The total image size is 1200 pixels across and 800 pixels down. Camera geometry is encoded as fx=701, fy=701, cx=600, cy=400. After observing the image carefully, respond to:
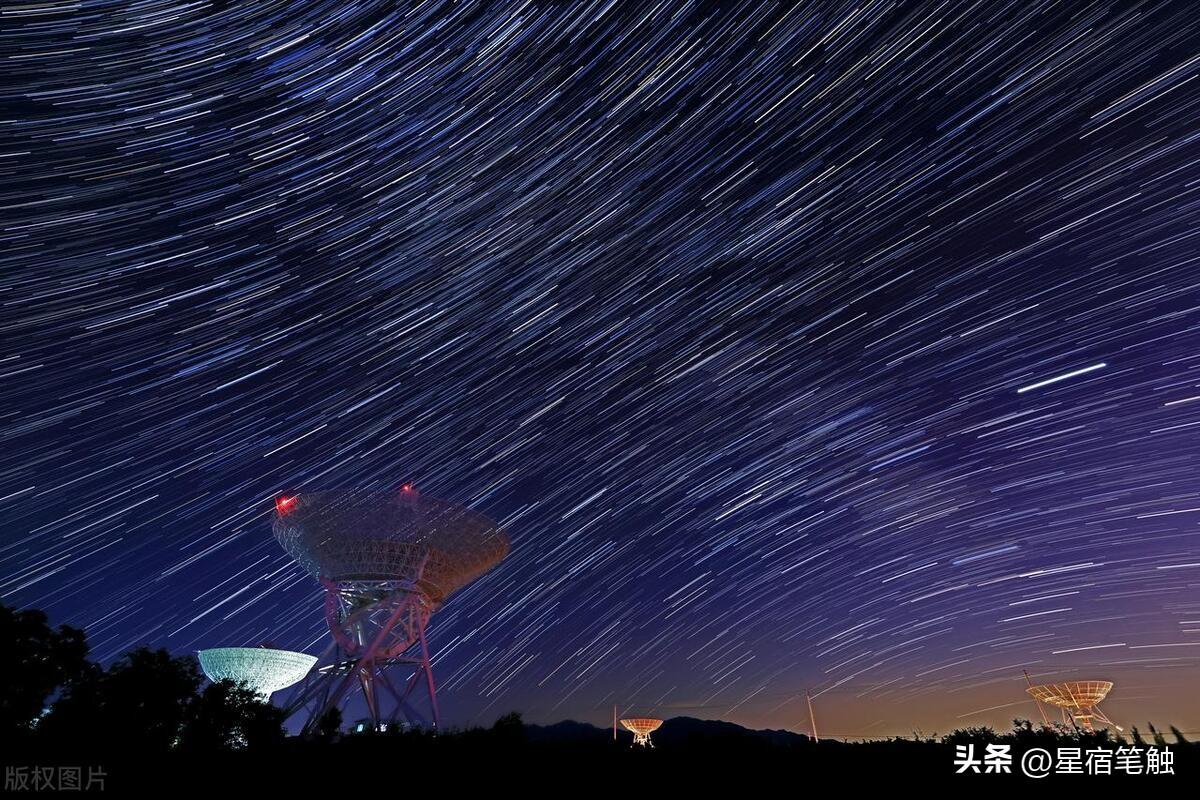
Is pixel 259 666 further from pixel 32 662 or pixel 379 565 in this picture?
pixel 32 662

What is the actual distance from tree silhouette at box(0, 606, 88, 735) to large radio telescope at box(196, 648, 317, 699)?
16.9m

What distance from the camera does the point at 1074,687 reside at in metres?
39.1

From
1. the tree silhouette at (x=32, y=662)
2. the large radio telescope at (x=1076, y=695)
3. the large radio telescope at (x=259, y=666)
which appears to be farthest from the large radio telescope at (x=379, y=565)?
the large radio telescope at (x=1076, y=695)

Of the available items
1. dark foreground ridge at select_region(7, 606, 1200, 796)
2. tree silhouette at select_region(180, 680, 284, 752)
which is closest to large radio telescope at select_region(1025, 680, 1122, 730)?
dark foreground ridge at select_region(7, 606, 1200, 796)

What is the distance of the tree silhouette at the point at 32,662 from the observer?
66.4 feet

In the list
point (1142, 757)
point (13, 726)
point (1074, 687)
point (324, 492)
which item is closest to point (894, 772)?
point (1142, 757)

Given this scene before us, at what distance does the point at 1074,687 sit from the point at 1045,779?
A: 37.7 m

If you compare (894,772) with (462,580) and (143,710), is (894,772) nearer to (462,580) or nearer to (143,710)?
(143,710)

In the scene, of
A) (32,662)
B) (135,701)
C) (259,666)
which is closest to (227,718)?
(135,701)

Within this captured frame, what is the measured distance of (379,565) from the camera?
1391 inches

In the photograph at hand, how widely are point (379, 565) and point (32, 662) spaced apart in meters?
15.5

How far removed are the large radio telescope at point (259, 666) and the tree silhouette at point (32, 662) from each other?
667 inches

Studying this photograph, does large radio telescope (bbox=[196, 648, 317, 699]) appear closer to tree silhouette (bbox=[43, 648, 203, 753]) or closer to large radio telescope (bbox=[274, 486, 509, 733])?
large radio telescope (bbox=[274, 486, 509, 733])

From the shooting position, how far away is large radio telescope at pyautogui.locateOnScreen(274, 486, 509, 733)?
3450cm
